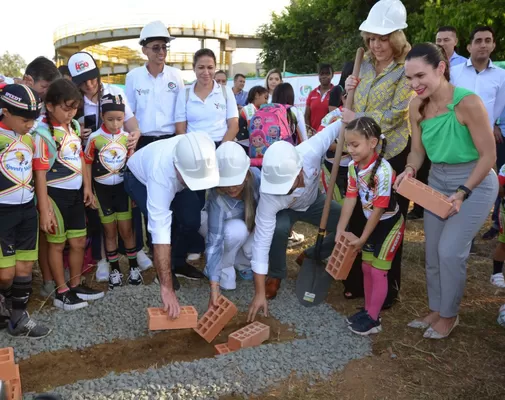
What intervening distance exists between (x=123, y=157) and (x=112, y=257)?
88cm

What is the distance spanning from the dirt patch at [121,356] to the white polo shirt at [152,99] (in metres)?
1.97

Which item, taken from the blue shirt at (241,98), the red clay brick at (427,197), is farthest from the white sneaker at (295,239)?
the blue shirt at (241,98)

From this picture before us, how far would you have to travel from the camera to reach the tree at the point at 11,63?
55.3 meters

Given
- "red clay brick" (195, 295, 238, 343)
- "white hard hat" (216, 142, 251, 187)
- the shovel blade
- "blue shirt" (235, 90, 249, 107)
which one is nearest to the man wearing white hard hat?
"white hard hat" (216, 142, 251, 187)

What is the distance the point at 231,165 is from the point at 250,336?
3.79 ft

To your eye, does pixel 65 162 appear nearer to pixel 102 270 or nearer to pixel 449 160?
pixel 102 270

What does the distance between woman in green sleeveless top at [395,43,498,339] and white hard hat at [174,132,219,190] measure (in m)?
1.20

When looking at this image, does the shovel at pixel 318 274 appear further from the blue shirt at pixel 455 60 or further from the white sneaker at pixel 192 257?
the blue shirt at pixel 455 60

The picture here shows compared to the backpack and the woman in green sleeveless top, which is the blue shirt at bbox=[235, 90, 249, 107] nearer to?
the backpack

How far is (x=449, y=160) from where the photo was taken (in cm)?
300

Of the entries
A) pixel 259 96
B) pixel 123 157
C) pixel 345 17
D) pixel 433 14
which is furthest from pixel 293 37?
pixel 123 157

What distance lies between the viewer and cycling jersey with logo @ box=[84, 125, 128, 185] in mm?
3807

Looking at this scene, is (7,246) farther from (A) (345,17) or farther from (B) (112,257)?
(A) (345,17)

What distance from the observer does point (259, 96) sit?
6.06 m
